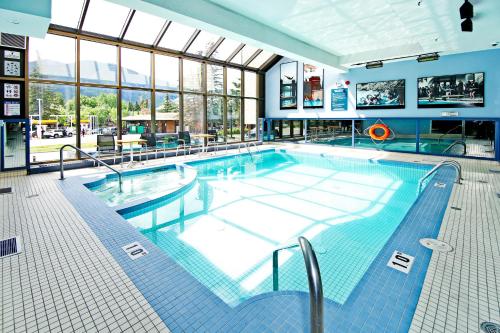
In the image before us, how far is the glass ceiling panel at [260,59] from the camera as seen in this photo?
465 inches

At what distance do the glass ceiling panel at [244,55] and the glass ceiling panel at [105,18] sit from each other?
182 inches

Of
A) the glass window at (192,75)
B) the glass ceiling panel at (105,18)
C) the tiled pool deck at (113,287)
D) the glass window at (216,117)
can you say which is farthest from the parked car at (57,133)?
the glass window at (216,117)

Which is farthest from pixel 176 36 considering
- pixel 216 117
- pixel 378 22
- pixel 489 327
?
pixel 489 327

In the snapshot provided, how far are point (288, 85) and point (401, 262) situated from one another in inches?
423

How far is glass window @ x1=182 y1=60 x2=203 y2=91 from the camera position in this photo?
9.72 meters

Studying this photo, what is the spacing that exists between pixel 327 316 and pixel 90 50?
8274 millimetres

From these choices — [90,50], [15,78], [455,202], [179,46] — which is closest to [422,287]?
[455,202]

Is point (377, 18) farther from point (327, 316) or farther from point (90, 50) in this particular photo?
point (90, 50)

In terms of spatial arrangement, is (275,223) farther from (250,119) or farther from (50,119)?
(250,119)

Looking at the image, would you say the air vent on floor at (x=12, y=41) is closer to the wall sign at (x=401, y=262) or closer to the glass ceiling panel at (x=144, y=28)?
the glass ceiling panel at (x=144, y=28)

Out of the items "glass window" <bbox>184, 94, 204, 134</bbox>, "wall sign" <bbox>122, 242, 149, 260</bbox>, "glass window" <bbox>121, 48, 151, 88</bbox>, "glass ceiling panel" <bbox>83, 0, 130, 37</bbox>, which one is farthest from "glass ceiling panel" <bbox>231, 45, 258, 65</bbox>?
"wall sign" <bbox>122, 242, 149, 260</bbox>

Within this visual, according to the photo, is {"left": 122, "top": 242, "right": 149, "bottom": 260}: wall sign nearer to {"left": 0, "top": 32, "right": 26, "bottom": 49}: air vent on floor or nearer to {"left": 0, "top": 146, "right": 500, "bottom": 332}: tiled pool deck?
{"left": 0, "top": 146, "right": 500, "bottom": 332}: tiled pool deck

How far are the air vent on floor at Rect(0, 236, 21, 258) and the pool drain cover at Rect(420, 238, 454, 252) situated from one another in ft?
12.8

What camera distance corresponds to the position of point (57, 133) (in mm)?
7094
